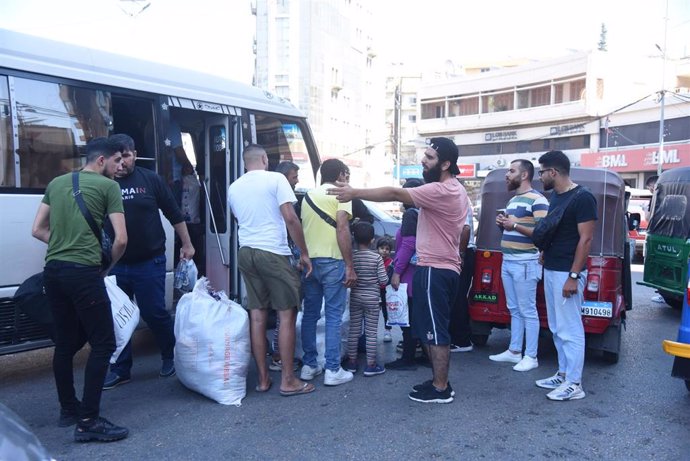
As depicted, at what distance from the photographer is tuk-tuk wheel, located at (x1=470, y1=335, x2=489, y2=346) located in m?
6.42

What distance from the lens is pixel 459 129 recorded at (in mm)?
51531

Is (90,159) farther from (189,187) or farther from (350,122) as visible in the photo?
(350,122)

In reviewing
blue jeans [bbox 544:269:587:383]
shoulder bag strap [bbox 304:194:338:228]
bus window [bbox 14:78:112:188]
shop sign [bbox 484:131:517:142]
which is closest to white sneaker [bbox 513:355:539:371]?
blue jeans [bbox 544:269:587:383]

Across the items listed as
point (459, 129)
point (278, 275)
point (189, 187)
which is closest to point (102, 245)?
point (278, 275)

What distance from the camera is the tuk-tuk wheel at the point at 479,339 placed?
6.42 m

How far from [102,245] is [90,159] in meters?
0.58

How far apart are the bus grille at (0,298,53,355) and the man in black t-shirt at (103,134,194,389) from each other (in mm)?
663

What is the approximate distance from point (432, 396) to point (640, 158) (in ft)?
117

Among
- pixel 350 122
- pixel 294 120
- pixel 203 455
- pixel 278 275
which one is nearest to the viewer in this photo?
pixel 203 455

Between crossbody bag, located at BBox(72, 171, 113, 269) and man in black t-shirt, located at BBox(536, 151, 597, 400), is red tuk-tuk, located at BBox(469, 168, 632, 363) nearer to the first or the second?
man in black t-shirt, located at BBox(536, 151, 597, 400)

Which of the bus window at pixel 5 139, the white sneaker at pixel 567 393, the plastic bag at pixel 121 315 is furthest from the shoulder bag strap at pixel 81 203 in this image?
the white sneaker at pixel 567 393

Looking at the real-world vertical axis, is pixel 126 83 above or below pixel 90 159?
above

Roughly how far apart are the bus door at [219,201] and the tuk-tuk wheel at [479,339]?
2.67m

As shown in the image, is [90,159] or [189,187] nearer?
[90,159]
